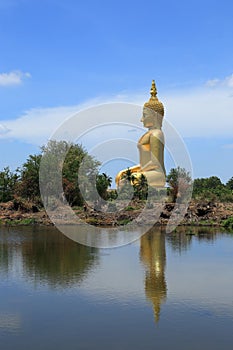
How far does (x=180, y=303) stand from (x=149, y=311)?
113 centimetres

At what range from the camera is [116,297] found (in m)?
12.7

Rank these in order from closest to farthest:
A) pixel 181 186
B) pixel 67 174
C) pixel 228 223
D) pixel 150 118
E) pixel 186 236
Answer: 1. pixel 186 236
2. pixel 228 223
3. pixel 181 186
4. pixel 67 174
5. pixel 150 118

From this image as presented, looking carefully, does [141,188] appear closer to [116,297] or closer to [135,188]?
[135,188]

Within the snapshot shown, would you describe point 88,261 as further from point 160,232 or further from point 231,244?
point 160,232

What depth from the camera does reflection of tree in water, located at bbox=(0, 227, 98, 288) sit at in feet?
50.2

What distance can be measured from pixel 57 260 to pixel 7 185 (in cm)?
2679

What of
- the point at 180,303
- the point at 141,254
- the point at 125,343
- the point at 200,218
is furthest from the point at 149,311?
the point at 200,218

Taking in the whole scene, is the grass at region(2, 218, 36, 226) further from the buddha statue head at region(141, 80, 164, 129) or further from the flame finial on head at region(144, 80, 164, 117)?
the flame finial on head at region(144, 80, 164, 117)

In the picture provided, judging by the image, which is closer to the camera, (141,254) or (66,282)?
(66,282)

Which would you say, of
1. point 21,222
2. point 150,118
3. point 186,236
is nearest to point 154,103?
point 150,118

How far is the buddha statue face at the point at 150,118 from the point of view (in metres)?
43.6

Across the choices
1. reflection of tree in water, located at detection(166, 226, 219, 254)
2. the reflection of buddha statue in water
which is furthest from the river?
the reflection of buddha statue in water

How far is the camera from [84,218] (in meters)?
35.2

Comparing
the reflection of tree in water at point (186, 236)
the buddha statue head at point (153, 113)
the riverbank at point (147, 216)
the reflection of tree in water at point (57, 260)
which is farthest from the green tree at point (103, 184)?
the reflection of tree in water at point (57, 260)
